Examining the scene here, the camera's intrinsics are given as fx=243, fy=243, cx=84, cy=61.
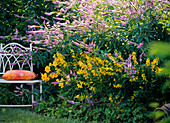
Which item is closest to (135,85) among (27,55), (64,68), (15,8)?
(64,68)

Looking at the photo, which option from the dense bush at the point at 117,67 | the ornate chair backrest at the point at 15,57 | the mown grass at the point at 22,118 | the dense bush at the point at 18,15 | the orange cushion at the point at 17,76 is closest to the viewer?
the dense bush at the point at 117,67

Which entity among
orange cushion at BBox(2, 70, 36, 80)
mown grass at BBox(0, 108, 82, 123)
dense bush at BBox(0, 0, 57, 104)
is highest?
dense bush at BBox(0, 0, 57, 104)

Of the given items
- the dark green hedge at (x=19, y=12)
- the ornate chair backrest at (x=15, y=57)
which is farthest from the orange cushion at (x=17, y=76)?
the dark green hedge at (x=19, y=12)

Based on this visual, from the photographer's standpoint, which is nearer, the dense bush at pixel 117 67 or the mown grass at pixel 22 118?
the dense bush at pixel 117 67

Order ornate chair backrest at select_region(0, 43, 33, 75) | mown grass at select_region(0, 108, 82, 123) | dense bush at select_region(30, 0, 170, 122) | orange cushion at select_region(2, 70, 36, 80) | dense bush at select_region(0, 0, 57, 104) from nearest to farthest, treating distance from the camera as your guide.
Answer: dense bush at select_region(30, 0, 170, 122) → mown grass at select_region(0, 108, 82, 123) → orange cushion at select_region(2, 70, 36, 80) → ornate chair backrest at select_region(0, 43, 33, 75) → dense bush at select_region(0, 0, 57, 104)

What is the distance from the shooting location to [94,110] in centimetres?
320

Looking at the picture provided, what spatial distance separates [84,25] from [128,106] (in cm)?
121

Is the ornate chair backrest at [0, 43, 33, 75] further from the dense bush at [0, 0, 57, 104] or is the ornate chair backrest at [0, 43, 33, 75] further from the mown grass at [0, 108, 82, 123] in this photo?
the mown grass at [0, 108, 82, 123]

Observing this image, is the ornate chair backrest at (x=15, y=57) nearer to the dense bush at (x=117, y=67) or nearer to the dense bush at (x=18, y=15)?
the dense bush at (x=18, y=15)

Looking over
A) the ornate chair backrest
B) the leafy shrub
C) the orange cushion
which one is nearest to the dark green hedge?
the ornate chair backrest

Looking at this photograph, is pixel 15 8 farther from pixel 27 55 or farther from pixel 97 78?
pixel 97 78

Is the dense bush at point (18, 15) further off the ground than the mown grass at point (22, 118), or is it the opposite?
the dense bush at point (18, 15)

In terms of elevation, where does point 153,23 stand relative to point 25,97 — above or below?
above

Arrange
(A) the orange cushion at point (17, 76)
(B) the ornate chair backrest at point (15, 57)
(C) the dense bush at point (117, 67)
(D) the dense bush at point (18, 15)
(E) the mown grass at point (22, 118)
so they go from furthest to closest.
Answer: (D) the dense bush at point (18, 15) < (B) the ornate chair backrest at point (15, 57) < (A) the orange cushion at point (17, 76) < (E) the mown grass at point (22, 118) < (C) the dense bush at point (117, 67)
